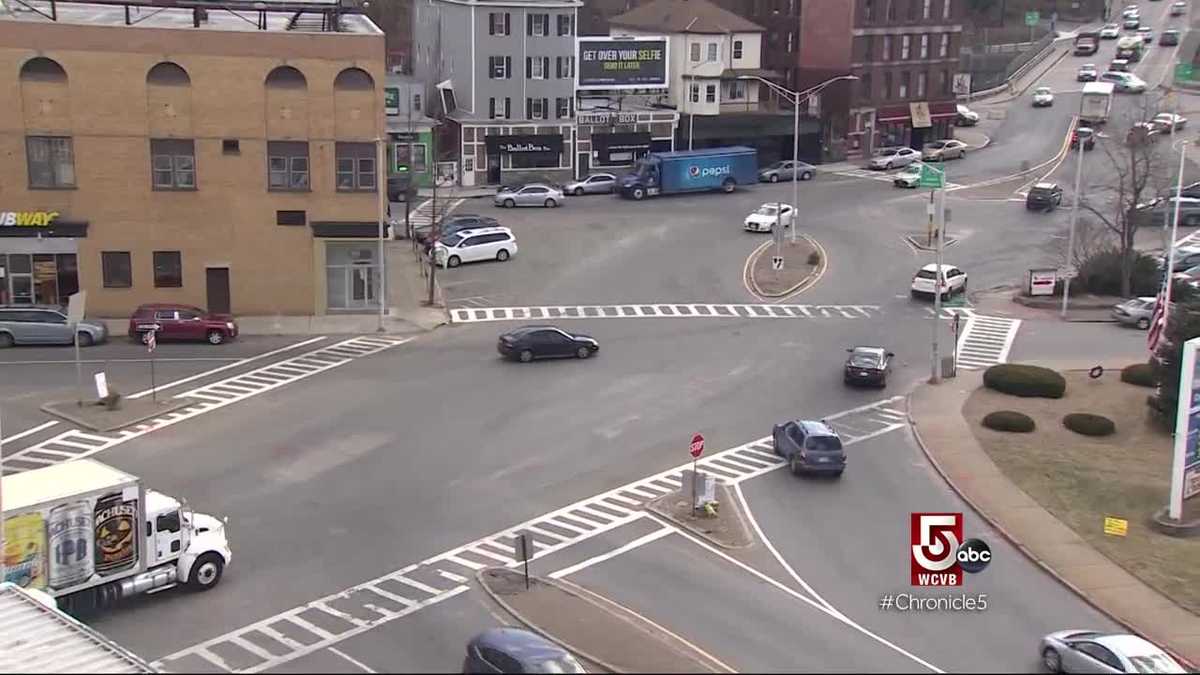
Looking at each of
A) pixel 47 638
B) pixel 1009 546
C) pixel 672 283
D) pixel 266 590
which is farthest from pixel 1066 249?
pixel 47 638

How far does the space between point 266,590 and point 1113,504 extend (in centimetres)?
2445

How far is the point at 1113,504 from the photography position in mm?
39500

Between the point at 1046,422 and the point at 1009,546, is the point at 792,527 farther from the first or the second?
the point at 1046,422

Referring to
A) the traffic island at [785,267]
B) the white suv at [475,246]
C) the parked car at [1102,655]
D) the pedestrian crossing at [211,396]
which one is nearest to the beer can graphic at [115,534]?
the pedestrian crossing at [211,396]

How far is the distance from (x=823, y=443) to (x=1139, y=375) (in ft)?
58.3

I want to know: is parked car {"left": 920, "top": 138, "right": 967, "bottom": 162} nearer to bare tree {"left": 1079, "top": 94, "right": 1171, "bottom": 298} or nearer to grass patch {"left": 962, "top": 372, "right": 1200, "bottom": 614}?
bare tree {"left": 1079, "top": 94, "right": 1171, "bottom": 298}

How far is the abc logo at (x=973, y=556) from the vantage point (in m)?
33.6

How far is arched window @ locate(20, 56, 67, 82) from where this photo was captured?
55.5 metres

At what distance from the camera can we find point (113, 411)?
4503 centimetres

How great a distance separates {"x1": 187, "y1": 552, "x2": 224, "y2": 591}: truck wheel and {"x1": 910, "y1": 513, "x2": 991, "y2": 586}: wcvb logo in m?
16.4

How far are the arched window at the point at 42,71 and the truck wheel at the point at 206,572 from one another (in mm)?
31939

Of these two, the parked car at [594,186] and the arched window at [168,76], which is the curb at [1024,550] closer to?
the arched window at [168,76]

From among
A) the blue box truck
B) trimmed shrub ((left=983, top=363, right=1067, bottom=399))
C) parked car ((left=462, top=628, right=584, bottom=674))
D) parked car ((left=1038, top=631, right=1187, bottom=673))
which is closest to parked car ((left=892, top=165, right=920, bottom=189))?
the blue box truck

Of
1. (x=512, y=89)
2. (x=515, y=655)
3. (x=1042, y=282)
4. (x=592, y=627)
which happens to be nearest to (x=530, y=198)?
(x=512, y=89)
